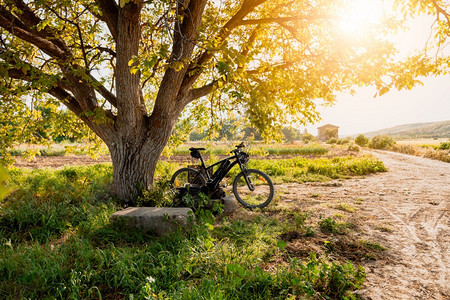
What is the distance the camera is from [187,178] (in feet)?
22.4

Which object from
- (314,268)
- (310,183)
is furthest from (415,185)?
(314,268)

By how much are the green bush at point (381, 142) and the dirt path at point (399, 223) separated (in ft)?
59.3

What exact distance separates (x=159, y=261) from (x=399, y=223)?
4.07 m

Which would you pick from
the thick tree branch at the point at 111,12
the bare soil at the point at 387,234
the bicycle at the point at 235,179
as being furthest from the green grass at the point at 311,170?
the thick tree branch at the point at 111,12

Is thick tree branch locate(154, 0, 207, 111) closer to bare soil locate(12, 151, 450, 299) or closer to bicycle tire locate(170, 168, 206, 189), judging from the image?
bicycle tire locate(170, 168, 206, 189)

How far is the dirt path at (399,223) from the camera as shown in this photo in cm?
283

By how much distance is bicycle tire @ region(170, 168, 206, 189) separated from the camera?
594 centimetres

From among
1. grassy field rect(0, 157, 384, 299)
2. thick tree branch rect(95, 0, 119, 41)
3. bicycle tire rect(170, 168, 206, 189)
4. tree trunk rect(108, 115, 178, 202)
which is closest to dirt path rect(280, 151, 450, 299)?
grassy field rect(0, 157, 384, 299)

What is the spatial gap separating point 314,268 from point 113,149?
4434mm

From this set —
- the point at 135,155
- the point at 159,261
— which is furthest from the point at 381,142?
the point at 159,261

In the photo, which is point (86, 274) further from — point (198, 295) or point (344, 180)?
point (344, 180)

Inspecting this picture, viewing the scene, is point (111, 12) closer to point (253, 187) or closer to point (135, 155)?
point (135, 155)

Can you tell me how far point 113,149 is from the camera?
18.1ft

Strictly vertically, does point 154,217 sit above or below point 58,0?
below
